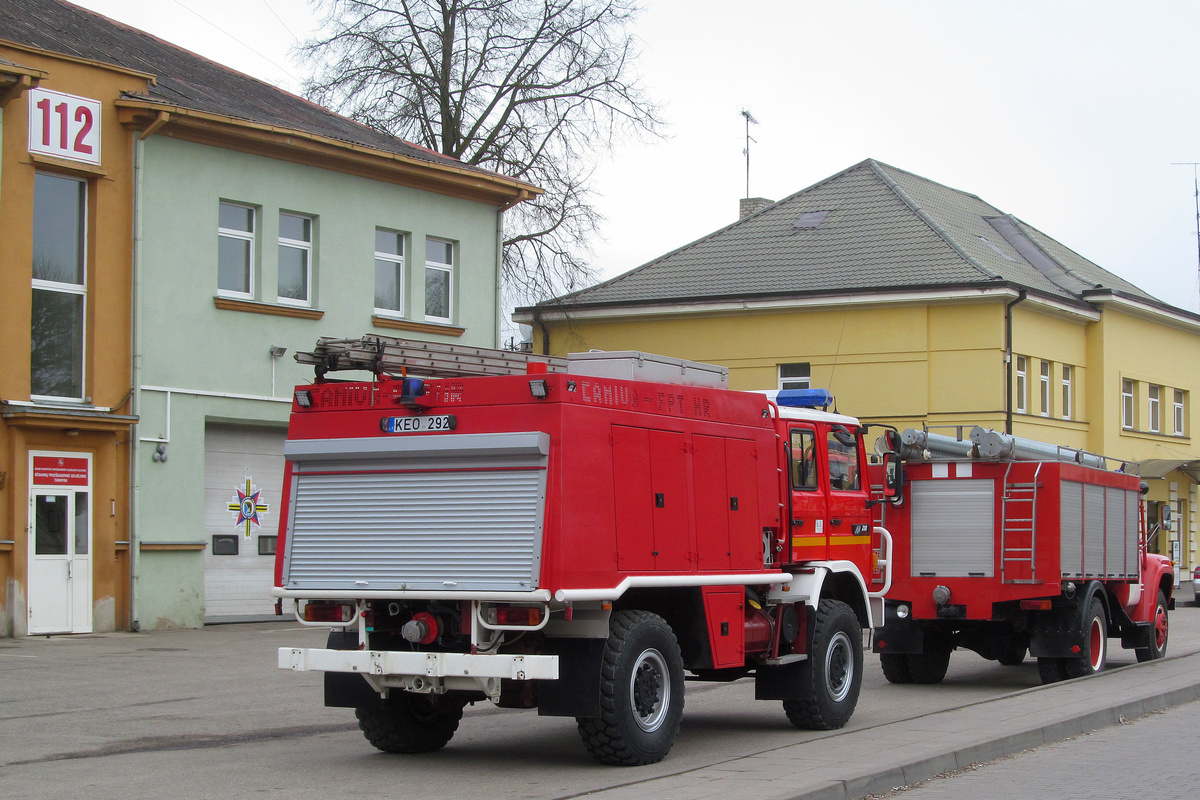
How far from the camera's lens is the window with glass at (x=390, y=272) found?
2498cm

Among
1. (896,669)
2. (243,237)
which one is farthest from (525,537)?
(243,237)

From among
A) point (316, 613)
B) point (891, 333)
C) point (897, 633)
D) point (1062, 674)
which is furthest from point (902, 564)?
point (891, 333)

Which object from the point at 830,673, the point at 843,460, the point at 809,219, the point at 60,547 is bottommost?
the point at 830,673

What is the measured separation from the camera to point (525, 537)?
911cm

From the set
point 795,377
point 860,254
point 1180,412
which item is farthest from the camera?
point 1180,412

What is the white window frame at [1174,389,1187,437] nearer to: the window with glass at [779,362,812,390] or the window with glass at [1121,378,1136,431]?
the window with glass at [1121,378,1136,431]

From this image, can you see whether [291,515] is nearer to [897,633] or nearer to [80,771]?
[80,771]

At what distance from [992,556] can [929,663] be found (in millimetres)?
1695

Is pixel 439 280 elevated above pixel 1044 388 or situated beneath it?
elevated above

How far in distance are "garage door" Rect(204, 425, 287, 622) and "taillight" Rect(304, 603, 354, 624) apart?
39.8ft

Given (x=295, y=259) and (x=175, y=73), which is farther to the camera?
(x=175, y=73)

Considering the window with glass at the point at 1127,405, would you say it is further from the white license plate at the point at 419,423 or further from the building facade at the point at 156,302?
the white license plate at the point at 419,423

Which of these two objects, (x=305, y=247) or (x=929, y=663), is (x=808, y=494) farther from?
(x=305, y=247)

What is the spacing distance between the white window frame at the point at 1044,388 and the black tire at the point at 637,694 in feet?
96.1
